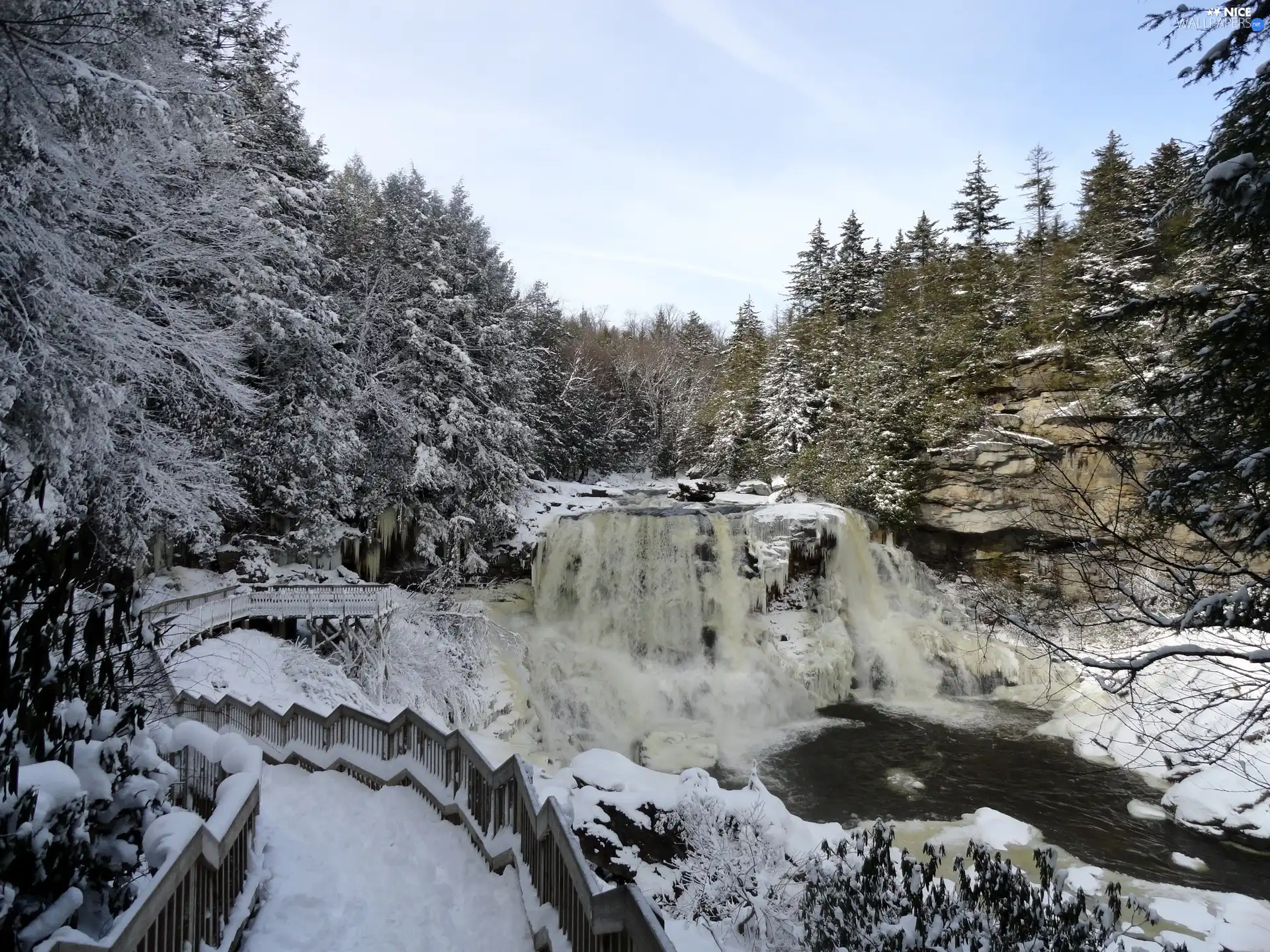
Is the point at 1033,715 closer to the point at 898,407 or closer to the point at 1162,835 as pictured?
the point at 1162,835

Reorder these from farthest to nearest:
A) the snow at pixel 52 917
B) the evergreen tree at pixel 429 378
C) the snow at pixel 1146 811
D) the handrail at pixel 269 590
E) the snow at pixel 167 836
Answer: the evergreen tree at pixel 429 378, the handrail at pixel 269 590, the snow at pixel 1146 811, the snow at pixel 167 836, the snow at pixel 52 917

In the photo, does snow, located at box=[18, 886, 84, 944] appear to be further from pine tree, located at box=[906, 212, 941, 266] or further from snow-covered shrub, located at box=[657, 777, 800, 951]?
pine tree, located at box=[906, 212, 941, 266]

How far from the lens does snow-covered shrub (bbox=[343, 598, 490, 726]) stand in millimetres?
16156

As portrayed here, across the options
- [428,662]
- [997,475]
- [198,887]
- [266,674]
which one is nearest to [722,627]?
[428,662]

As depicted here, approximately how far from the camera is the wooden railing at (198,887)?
11.0 ft

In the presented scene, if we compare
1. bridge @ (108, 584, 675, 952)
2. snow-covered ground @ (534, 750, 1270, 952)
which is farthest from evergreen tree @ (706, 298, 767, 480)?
bridge @ (108, 584, 675, 952)

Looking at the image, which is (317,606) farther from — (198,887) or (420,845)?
(198,887)

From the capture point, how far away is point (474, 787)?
6.99 meters

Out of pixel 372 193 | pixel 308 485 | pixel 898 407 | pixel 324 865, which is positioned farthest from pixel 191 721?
pixel 372 193

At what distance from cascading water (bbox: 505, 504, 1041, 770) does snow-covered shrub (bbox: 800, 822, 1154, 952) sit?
35.7 feet

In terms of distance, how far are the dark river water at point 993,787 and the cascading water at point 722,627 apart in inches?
73.6

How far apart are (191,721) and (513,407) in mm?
21176

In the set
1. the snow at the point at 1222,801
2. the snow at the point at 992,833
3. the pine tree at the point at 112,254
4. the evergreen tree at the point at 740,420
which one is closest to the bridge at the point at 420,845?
the pine tree at the point at 112,254

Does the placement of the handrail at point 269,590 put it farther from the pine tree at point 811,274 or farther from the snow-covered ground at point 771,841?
the pine tree at point 811,274
